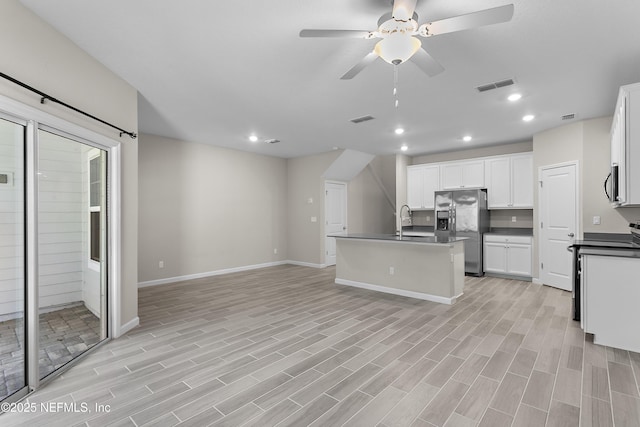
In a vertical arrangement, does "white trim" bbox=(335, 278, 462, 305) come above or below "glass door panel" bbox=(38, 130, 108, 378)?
below

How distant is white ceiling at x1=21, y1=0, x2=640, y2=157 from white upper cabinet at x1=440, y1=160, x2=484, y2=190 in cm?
145

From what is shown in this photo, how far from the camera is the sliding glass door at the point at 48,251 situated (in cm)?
215

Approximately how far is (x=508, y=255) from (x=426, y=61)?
5.13 meters

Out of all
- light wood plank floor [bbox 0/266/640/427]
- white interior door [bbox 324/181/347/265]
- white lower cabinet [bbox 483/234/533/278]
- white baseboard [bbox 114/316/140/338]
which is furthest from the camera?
white interior door [bbox 324/181/347/265]

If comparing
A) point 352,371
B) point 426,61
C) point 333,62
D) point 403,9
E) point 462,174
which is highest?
point 333,62

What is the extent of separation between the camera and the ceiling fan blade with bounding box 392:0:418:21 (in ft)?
6.06

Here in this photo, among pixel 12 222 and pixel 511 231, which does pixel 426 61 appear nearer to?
pixel 12 222

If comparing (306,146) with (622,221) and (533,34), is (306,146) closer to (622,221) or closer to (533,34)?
(533,34)

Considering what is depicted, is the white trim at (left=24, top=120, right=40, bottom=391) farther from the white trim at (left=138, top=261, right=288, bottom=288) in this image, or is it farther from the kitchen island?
the kitchen island

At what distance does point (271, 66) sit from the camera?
302cm

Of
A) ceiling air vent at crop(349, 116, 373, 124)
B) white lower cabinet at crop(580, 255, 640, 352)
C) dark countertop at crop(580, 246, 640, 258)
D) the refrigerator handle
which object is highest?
ceiling air vent at crop(349, 116, 373, 124)

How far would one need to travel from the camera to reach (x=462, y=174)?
6801mm

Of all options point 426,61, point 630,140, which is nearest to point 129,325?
point 426,61

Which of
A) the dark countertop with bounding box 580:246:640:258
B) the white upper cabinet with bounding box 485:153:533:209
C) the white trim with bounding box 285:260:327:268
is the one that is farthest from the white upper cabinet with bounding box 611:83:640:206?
the white trim with bounding box 285:260:327:268
